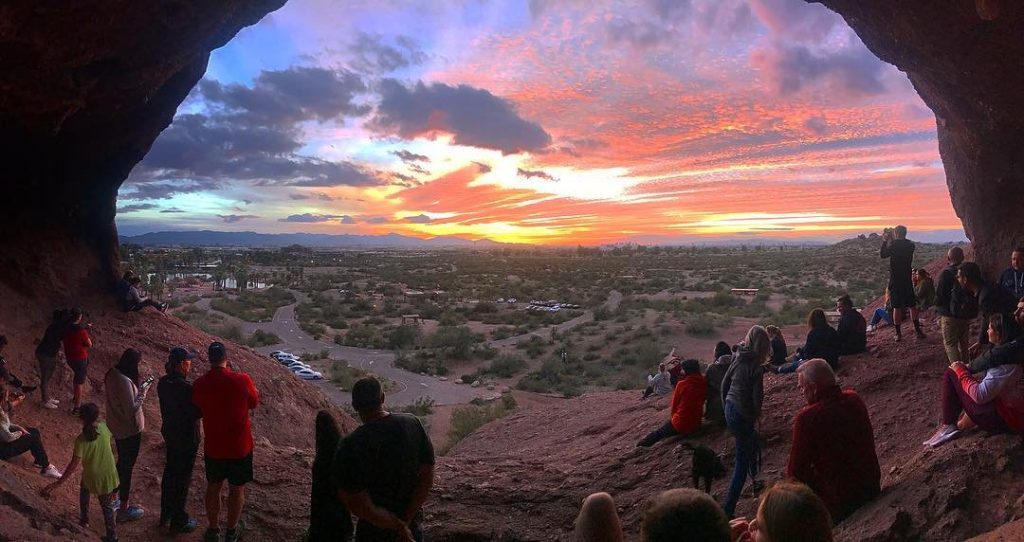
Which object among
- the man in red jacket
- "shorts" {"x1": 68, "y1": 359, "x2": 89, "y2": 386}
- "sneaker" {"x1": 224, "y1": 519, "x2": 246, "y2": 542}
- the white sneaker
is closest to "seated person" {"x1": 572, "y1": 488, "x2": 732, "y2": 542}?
the man in red jacket

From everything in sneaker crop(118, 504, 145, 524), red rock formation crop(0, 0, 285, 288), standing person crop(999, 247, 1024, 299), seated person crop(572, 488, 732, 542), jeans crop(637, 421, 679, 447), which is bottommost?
sneaker crop(118, 504, 145, 524)

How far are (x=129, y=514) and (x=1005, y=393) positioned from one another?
8.59 metres

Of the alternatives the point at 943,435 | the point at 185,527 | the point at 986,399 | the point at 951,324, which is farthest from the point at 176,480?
the point at 951,324

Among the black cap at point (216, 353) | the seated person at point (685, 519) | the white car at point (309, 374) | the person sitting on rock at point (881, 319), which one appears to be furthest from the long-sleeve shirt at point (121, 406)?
the white car at point (309, 374)

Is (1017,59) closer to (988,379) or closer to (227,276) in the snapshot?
(988,379)

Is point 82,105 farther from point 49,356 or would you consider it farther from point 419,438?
point 419,438

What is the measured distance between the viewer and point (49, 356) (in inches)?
325

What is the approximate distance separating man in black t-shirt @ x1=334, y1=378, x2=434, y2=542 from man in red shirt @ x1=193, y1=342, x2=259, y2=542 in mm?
2463

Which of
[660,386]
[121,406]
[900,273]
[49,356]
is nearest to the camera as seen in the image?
[121,406]

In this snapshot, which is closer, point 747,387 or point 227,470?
point 227,470

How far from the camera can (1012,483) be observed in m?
4.73

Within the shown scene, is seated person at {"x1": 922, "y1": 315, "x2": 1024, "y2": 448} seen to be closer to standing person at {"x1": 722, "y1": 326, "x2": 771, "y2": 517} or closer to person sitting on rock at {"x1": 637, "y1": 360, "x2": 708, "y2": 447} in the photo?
standing person at {"x1": 722, "y1": 326, "x2": 771, "y2": 517}

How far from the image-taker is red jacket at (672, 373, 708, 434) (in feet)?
26.1

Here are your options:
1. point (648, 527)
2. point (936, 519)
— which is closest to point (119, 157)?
point (648, 527)
